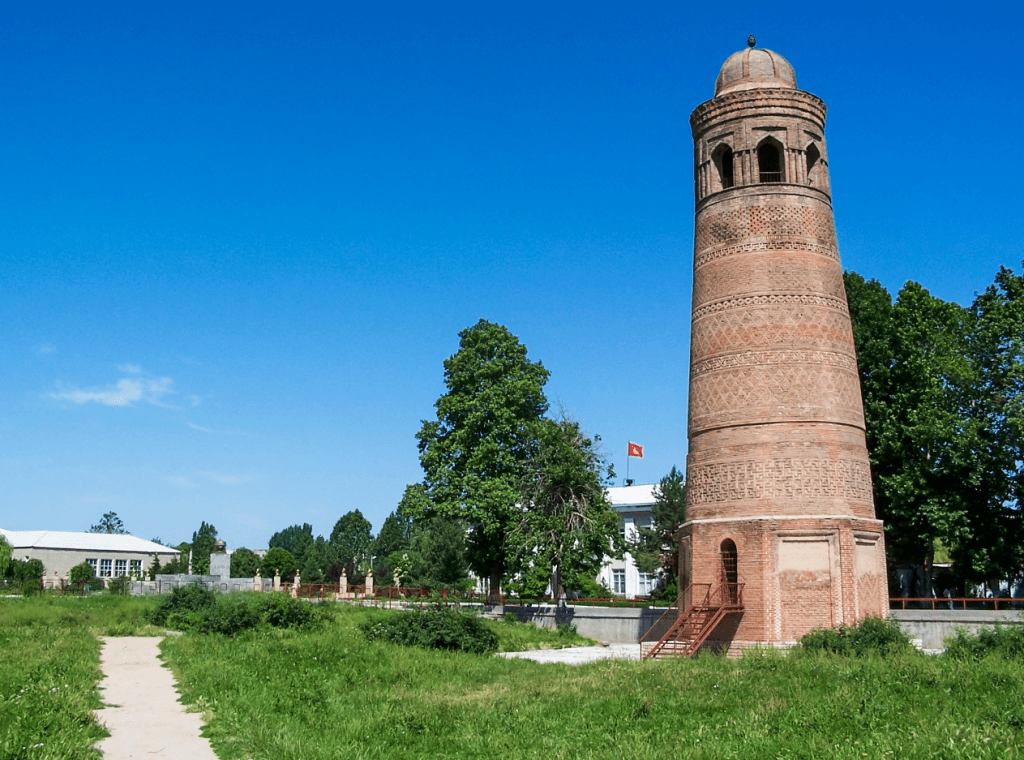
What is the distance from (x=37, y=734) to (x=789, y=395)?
17.3 metres

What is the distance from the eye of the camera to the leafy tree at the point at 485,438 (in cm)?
3372

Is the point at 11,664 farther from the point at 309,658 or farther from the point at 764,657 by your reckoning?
the point at 764,657

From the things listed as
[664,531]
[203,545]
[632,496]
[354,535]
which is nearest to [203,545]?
[203,545]

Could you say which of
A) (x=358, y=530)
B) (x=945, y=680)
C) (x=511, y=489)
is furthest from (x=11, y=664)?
(x=358, y=530)

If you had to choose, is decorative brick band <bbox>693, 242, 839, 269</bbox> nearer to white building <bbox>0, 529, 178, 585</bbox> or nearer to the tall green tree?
white building <bbox>0, 529, 178, 585</bbox>

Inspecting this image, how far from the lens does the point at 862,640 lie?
1841cm

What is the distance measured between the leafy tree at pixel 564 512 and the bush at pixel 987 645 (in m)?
15.0

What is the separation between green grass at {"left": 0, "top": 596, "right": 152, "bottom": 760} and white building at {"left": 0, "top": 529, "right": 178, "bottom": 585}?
41.9 m

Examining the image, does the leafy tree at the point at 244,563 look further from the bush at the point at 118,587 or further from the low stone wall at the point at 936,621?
the low stone wall at the point at 936,621

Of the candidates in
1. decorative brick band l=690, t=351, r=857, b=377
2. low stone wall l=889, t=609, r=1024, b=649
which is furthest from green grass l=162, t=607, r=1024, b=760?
low stone wall l=889, t=609, r=1024, b=649

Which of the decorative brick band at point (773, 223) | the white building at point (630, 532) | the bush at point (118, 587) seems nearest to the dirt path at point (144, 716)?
the decorative brick band at point (773, 223)

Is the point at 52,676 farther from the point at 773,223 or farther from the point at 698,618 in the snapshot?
the point at 773,223

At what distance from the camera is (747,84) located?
24.4 metres

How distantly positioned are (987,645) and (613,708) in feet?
27.5
